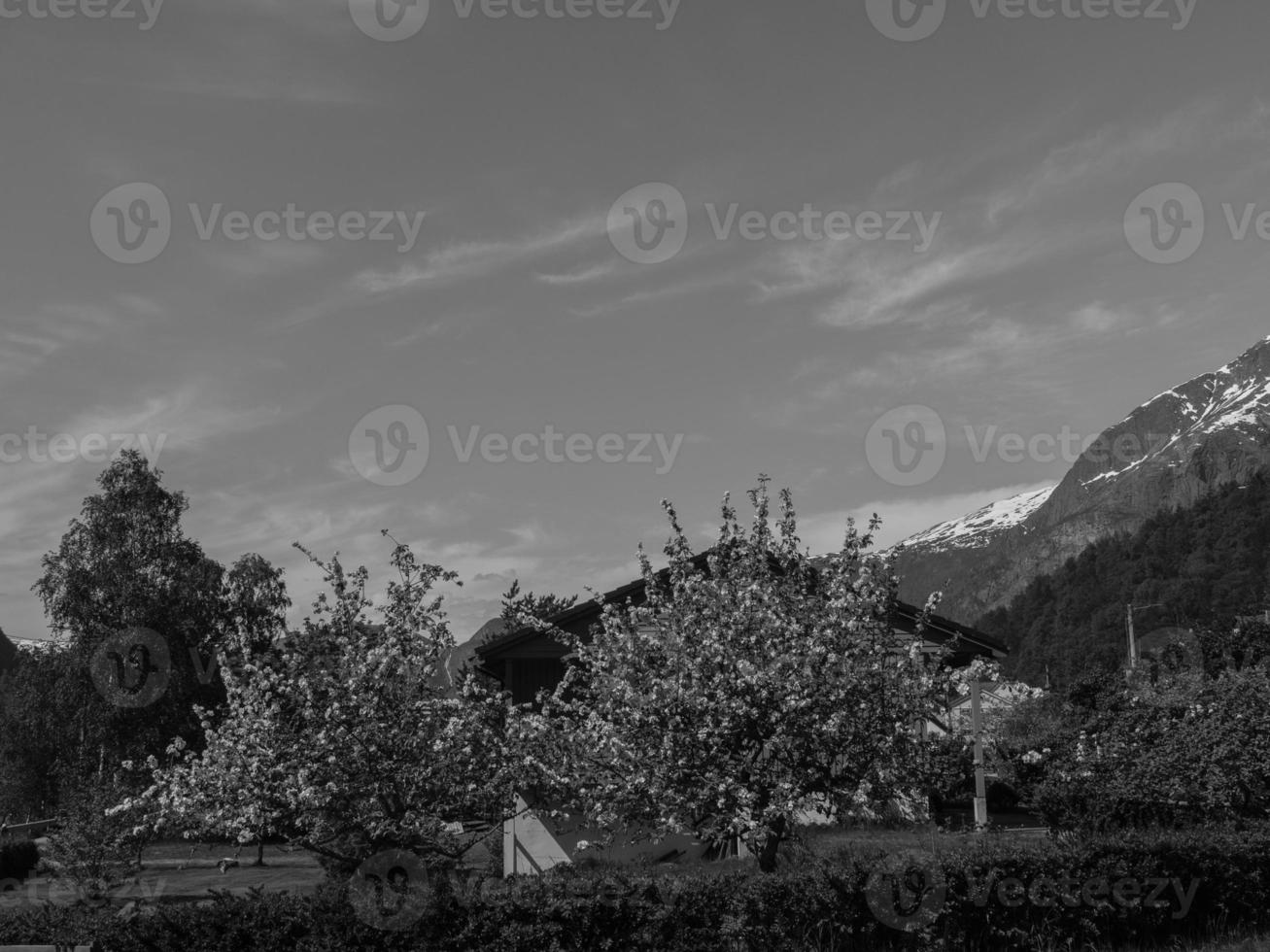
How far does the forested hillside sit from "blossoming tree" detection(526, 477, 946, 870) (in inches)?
4452

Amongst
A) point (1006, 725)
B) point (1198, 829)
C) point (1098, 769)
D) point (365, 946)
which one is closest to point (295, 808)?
point (365, 946)

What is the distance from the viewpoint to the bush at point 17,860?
3209cm

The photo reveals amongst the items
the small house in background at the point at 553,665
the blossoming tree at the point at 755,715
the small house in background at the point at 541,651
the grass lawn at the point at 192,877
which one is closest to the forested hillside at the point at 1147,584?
the grass lawn at the point at 192,877

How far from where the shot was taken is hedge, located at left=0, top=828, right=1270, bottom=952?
11836 mm

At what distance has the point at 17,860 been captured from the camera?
109 ft

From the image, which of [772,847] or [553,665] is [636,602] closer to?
[553,665]

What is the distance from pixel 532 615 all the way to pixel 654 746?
10.5ft

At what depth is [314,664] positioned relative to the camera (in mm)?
16391

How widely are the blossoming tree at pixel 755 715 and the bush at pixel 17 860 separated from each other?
24.5m

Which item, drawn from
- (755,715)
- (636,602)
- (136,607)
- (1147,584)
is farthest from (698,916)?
(1147,584)

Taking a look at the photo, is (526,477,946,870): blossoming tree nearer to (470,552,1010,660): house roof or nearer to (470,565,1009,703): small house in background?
(470,552,1010,660): house roof

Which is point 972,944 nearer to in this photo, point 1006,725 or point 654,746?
point 654,746

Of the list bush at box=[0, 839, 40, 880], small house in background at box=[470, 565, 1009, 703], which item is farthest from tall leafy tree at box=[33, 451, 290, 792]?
small house in background at box=[470, 565, 1009, 703]

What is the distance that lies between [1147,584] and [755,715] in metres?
155
